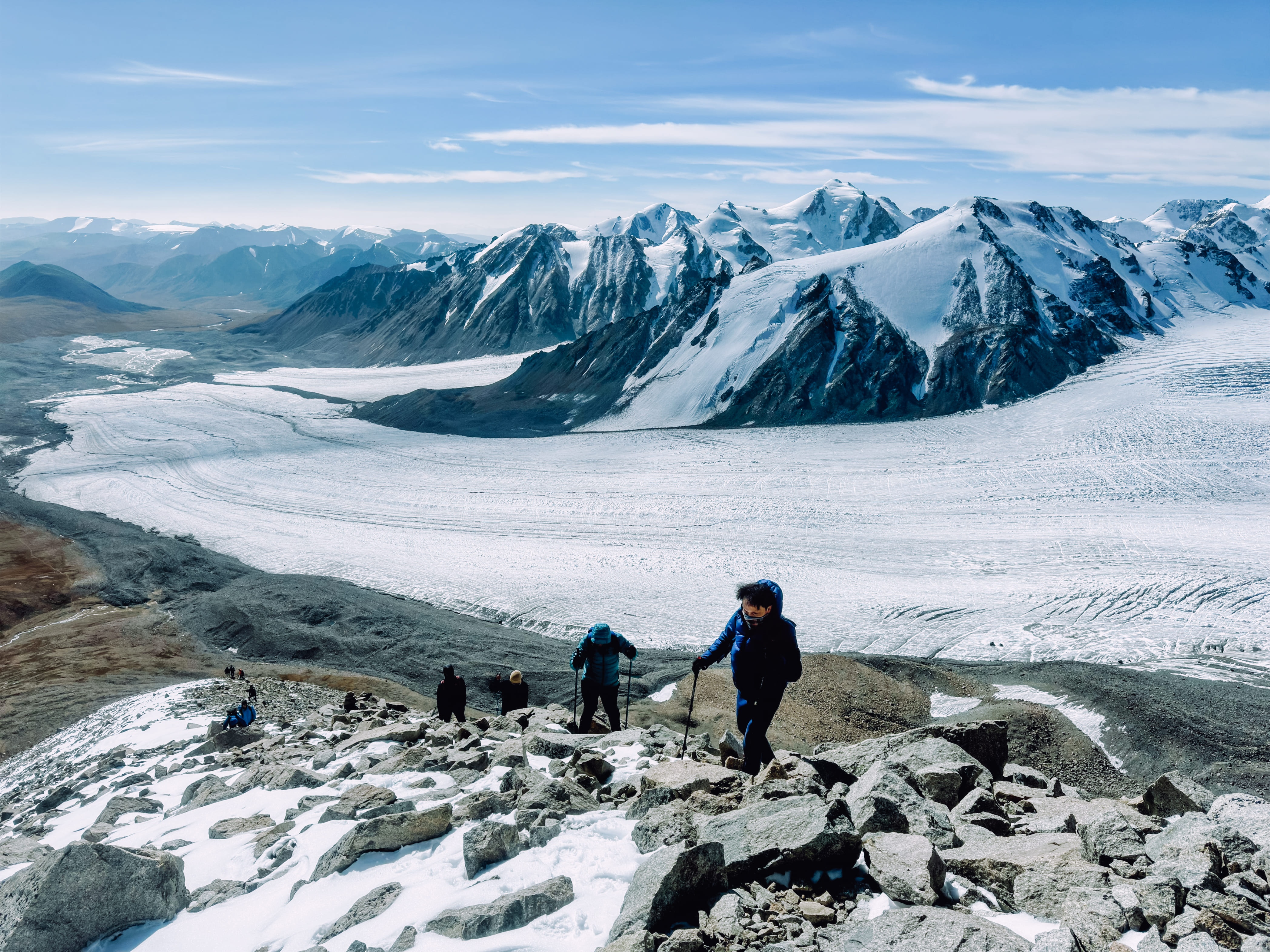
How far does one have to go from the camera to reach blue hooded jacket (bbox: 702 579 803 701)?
7332 millimetres

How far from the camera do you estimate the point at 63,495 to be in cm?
4838

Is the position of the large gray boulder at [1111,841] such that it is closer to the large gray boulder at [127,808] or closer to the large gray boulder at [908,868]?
the large gray boulder at [908,868]

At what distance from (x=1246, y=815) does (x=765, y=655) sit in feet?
13.4

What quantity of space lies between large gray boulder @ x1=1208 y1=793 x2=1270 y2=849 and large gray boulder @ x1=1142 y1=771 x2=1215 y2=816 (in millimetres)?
132

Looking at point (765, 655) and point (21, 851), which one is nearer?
point (765, 655)

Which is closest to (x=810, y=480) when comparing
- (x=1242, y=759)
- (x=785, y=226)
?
(x=1242, y=759)

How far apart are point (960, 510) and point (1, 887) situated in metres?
37.0

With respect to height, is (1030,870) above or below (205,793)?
above

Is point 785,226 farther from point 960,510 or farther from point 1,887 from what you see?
point 1,887

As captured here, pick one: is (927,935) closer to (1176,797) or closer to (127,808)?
(1176,797)

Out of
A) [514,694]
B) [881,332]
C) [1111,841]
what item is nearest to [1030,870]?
[1111,841]

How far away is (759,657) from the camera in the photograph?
7426mm

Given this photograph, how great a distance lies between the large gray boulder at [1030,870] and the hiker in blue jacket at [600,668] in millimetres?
5365

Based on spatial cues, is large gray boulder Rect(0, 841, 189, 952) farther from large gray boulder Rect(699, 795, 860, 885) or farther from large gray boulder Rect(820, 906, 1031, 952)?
large gray boulder Rect(820, 906, 1031, 952)
